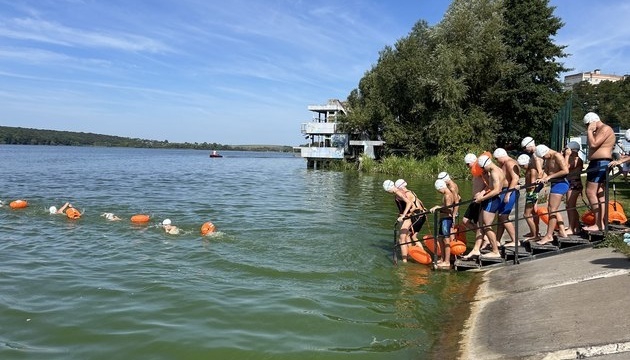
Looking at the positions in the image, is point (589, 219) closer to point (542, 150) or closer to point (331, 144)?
point (542, 150)

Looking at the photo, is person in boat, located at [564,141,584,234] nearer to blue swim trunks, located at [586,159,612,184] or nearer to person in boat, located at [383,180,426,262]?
blue swim trunks, located at [586,159,612,184]

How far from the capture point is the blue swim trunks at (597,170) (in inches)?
346

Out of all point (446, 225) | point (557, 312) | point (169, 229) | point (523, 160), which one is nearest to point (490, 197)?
point (446, 225)

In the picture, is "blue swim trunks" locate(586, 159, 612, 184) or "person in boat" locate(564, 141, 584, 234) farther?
"person in boat" locate(564, 141, 584, 234)

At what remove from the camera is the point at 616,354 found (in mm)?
4352

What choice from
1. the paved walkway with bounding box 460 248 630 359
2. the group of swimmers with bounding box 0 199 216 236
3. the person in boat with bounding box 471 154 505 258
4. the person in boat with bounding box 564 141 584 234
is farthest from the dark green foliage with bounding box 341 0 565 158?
the paved walkway with bounding box 460 248 630 359

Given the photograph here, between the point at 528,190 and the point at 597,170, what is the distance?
5.33ft

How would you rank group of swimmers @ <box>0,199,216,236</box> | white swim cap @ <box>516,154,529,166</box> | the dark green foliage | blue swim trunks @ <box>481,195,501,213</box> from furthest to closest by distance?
1. the dark green foliage
2. group of swimmers @ <box>0,199,216,236</box>
3. white swim cap @ <box>516,154,529,166</box>
4. blue swim trunks @ <box>481,195,501,213</box>

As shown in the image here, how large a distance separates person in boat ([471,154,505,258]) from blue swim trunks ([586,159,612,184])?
1.51m

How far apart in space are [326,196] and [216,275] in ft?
57.1

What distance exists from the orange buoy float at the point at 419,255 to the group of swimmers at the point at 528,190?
0.56ft

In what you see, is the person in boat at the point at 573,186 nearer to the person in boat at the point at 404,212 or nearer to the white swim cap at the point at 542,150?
the white swim cap at the point at 542,150

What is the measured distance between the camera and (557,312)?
5785 mm

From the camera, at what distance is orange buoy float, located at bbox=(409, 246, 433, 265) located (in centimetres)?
1062
